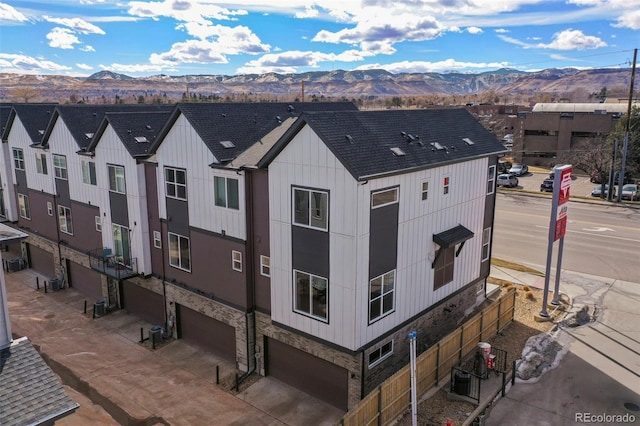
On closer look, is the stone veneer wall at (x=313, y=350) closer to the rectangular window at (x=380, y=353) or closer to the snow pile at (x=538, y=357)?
the rectangular window at (x=380, y=353)

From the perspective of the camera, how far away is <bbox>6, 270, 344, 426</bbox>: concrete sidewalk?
16453mm

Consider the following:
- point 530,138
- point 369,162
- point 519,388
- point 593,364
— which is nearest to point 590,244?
point 593,364

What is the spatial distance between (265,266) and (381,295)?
181 inches

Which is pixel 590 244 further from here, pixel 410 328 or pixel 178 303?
pixel 178 303

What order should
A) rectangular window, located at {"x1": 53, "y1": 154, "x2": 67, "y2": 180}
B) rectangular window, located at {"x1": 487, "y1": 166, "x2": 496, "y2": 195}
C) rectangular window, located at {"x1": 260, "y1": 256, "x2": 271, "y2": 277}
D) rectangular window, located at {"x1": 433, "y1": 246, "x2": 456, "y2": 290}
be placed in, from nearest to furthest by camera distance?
rectangular window, located at {"x1": 260, "y1": 256, "x2": 271, "y2": 277}
rectangular window, located at {"x1": 433, "y1": 246, "x2": 456, "y2": 290}
rectangular window, located at {"x1": 487, "y1": 166, "x2": 496, "y2": 195}
rectangular window, located at {"x1": 53, "y1": 154, "x2": 67, "y2": 180}

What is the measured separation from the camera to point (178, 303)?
71.5ft

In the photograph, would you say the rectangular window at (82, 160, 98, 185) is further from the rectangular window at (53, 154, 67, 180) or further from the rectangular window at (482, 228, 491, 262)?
the rectangular window at (482, 228, 491, 262)

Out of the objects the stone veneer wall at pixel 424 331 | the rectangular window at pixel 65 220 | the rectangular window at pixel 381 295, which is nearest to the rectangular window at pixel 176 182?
the rectangular window at pixel 381 295

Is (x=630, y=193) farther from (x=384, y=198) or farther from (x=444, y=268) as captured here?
(x=384, y=198)

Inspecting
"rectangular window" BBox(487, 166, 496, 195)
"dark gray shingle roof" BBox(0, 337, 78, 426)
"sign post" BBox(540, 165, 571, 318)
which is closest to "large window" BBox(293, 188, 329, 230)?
"dark gray shingle roof" BBox(0, 337, 78, 426)

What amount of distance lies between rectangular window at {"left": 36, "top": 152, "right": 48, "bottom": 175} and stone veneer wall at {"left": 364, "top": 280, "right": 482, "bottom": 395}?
24.3 metres

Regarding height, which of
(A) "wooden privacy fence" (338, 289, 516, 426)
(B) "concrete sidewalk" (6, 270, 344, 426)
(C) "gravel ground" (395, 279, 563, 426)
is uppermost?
(A) "wooden privacy fence" (338, 289, 516, 426)

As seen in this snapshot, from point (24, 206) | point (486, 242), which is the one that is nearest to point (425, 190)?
point (486, 242)

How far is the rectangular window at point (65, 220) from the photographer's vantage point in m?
28.4
